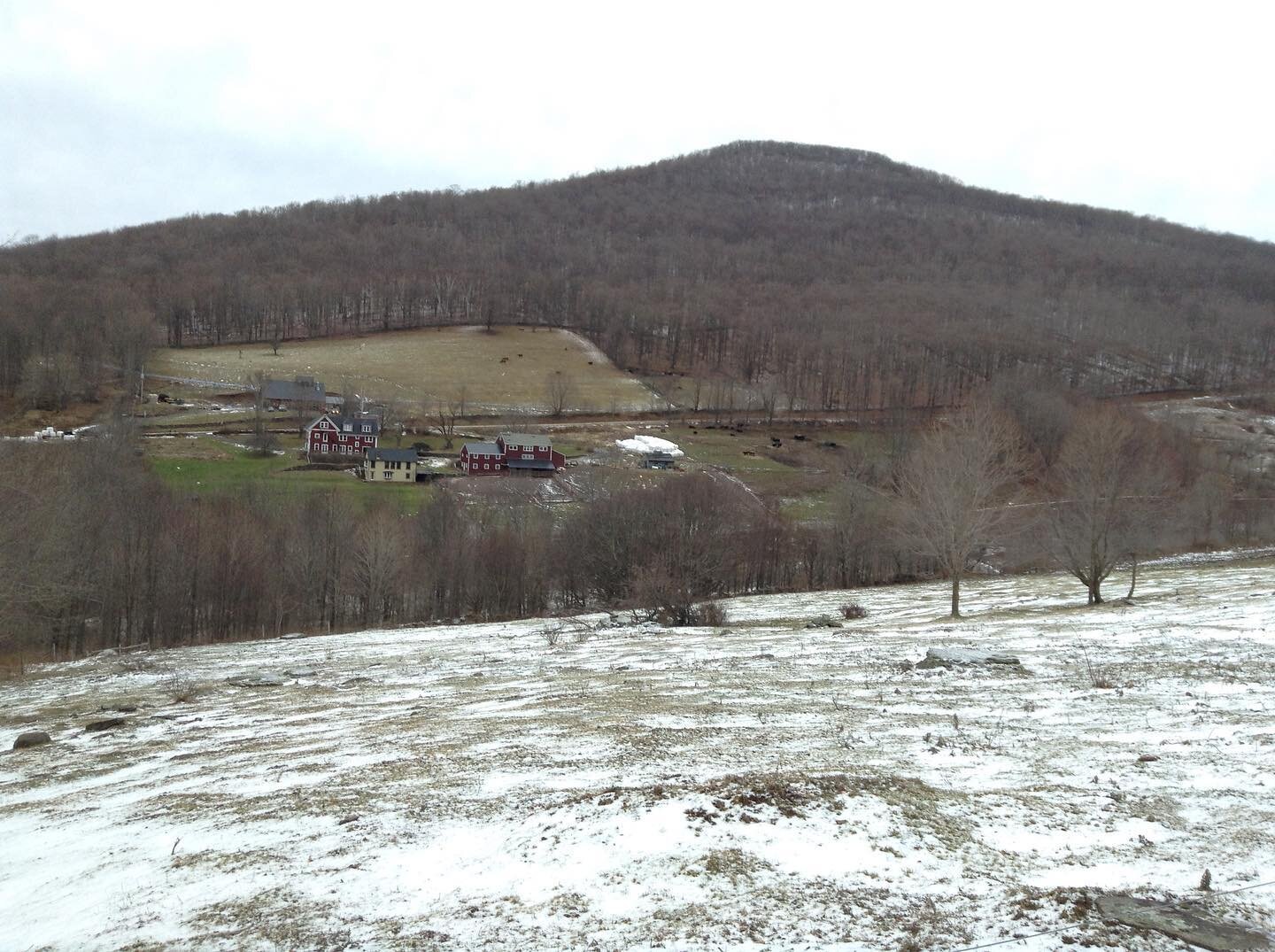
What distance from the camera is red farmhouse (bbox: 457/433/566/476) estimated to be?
8231 cm

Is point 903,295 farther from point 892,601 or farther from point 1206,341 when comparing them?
point 892,601

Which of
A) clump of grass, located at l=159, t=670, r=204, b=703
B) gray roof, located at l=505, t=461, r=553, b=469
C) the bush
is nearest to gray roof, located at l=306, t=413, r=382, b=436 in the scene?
gray roof, located at l=505, t=461, r=553, b=469

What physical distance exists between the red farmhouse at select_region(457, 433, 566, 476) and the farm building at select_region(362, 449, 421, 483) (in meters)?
5.91

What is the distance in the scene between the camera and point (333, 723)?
46.1 ft

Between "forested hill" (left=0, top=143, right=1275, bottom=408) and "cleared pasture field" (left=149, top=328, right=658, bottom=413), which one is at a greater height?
"forested hill" (left=0, top=143, right=1275, bottom=408)

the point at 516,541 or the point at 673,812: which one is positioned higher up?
the point at 673,812

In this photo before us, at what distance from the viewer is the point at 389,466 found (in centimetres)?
7925

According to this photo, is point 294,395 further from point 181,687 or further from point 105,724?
point 105,724

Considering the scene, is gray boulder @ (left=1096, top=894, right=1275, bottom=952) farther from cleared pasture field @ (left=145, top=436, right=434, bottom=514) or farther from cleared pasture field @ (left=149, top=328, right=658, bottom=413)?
cleared pasture field @ (left=149, top=328, right=658, bottom=413)

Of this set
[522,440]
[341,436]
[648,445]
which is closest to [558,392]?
[648,445]

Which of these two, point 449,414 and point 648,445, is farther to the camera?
point 449,414

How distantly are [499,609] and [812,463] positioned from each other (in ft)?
167

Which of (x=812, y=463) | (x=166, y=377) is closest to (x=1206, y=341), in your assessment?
(x=812, y=463)

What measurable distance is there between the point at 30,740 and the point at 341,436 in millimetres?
78668
